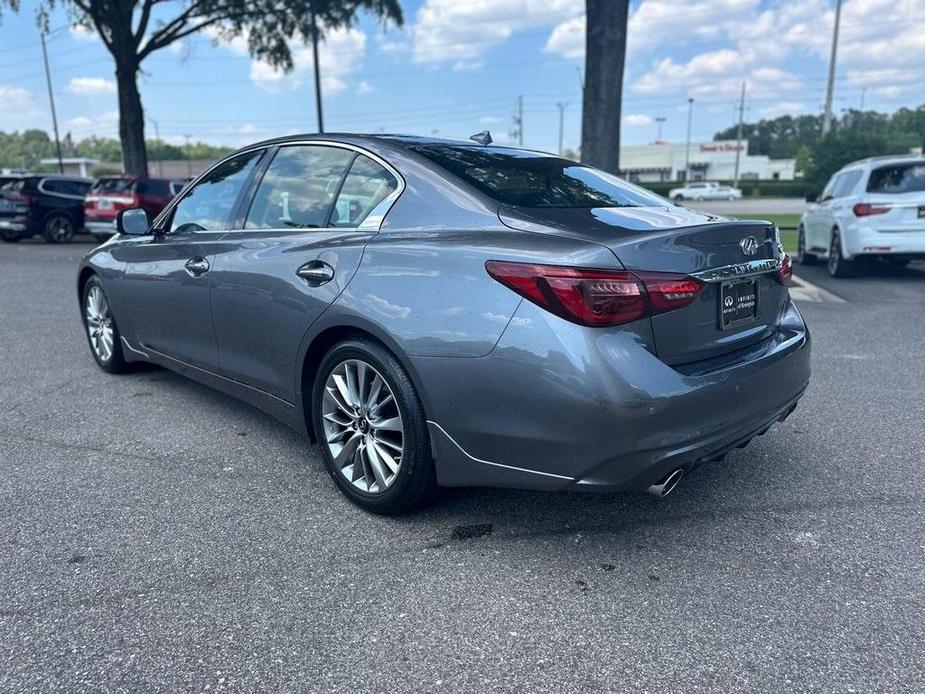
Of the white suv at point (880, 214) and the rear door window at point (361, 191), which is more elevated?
the rear door window at point (361, 191)

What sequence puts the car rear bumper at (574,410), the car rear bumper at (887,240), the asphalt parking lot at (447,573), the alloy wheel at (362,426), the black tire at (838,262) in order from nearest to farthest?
the asphalt parking lot at (447,573), the car rear bumper at (574,410), the alloy wheel at (362,426), the car rear bumper at (887,240), the black tire at (838,262)

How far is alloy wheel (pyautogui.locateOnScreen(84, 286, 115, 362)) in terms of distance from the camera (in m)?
5.32

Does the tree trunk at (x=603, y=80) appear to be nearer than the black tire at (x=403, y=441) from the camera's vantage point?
No

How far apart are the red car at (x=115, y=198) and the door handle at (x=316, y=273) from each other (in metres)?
15.3

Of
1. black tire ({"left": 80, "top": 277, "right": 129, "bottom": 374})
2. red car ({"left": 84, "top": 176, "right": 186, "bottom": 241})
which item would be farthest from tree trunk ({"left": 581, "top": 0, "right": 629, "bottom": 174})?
red car ({"left": 84, "top": 176, "right": 186, "bottom": 241})

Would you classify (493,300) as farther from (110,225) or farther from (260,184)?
(110,225)

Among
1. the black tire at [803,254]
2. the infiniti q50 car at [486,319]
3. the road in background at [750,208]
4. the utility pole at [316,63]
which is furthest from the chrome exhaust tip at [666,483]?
the road in background at [750,208]

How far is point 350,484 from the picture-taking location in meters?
3.29

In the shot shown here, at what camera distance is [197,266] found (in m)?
4.07

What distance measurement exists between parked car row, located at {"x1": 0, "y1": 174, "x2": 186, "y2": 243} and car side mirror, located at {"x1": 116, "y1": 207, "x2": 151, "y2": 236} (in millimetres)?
13249

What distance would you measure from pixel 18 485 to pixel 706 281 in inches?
126

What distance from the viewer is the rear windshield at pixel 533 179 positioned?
3143 mm

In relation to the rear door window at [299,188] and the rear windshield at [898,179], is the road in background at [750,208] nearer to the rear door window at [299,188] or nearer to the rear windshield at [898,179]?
the rear windshield at [898,179]

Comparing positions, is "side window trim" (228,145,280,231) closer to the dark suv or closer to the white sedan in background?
the dark suv
